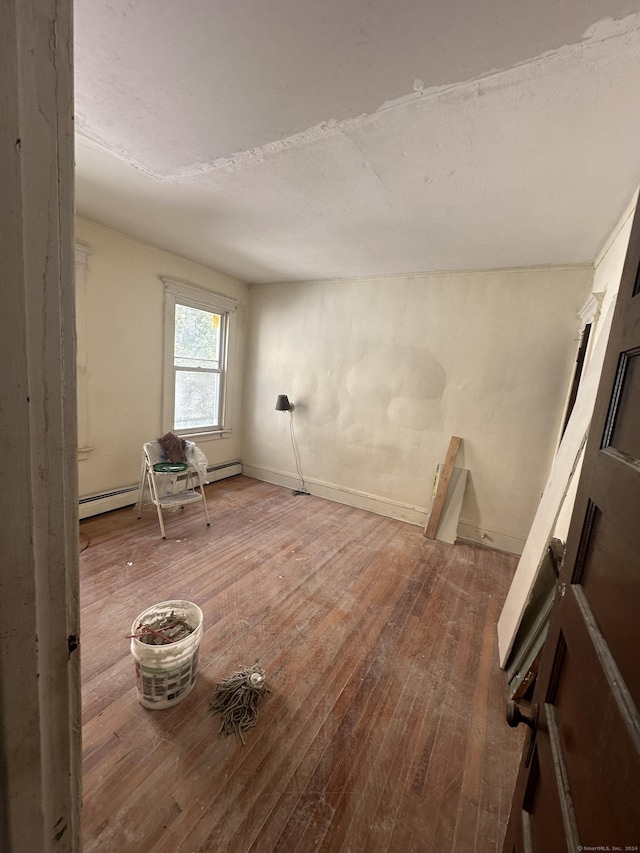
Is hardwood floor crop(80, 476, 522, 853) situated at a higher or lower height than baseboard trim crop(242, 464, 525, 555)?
lower

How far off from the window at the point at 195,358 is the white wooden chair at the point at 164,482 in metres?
0.61

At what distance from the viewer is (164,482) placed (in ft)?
11.3

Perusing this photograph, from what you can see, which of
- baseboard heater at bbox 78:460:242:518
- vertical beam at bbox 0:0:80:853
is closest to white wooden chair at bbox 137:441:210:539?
baseboard heater at bbox 78:460:242:518

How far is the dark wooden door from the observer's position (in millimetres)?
450

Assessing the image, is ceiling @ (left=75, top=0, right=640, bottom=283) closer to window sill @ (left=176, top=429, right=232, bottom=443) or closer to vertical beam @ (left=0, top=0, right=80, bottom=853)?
vertical beam @ (left=0, top=0, right=80, bottom=853)

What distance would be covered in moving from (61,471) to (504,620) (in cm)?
249

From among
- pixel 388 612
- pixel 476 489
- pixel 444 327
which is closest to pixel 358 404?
pixel 444 327

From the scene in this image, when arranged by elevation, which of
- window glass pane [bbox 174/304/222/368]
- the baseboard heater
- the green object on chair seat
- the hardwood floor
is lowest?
the hardwood floor

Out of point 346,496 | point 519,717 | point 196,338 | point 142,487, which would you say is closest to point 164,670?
point 519,717

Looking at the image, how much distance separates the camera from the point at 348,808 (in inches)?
47.5

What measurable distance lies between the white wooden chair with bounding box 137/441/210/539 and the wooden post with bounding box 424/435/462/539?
Result: 219 cm

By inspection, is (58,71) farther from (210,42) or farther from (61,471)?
(210,42)

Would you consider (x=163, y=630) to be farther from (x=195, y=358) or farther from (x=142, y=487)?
(x=195, y=358)

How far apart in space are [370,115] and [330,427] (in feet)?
9.96
